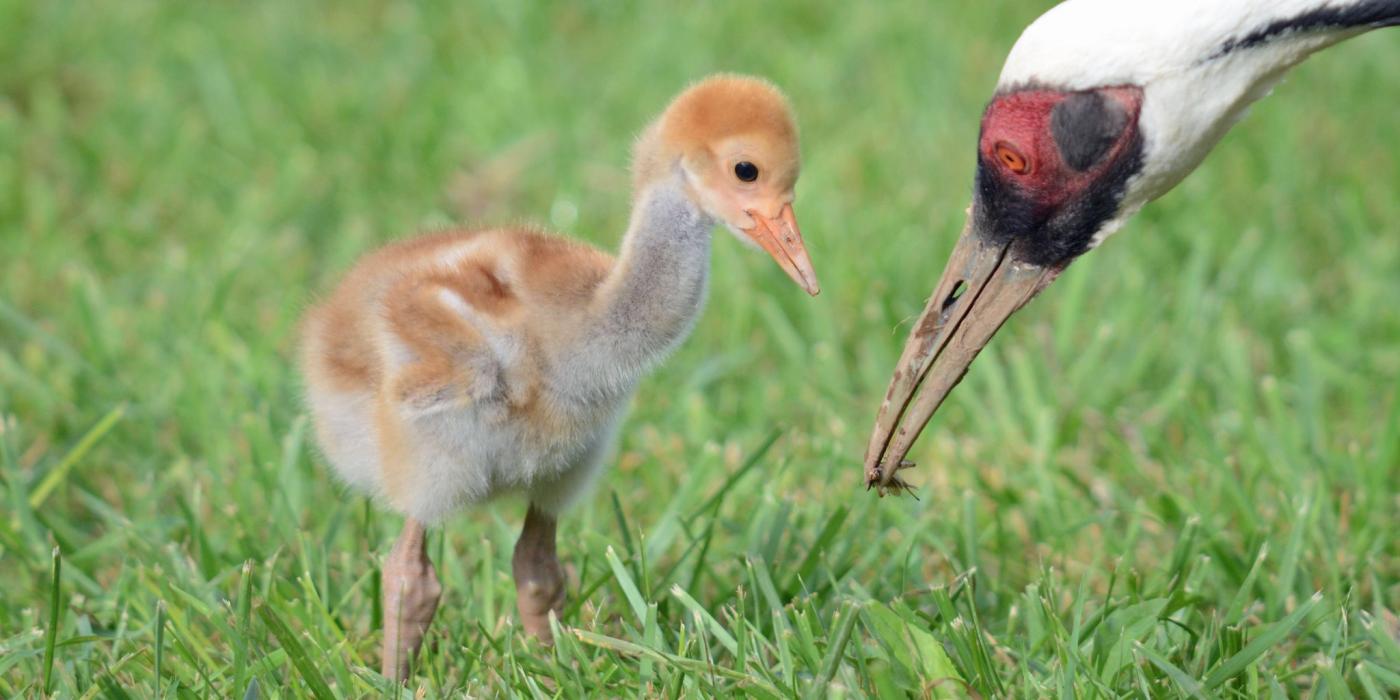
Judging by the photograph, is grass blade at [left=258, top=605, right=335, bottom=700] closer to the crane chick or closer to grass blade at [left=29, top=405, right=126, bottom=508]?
the crane chick

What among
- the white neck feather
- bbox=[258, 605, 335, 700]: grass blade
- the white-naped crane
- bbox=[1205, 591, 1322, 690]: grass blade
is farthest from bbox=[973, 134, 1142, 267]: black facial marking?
bbox=[258, 605, 335, 700]: grass blade

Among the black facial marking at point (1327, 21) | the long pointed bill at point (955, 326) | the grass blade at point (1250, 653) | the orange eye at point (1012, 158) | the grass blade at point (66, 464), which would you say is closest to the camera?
the grass blade at point (1250, 653)

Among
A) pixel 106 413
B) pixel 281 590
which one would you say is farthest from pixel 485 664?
pixel 106 413

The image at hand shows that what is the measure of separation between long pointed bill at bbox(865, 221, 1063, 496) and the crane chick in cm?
37

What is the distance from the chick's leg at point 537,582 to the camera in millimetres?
3312

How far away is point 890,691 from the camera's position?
2.83 m

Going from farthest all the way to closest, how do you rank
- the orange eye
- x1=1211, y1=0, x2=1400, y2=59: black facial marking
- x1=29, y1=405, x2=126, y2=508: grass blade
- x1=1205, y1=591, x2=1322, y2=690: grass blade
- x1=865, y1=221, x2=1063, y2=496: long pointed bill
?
x1=29, y1=405, x2=126, y2=508: grass blade → x1=865, y1=221, x2=1063, y2=496: long pointed bill → the orange eye → x1=1211, y1=0, x2=1400, y2=59: black facial marking → x1=1205, y1=591, x2=1322, y2=690: grass blade

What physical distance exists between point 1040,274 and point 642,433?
149cm

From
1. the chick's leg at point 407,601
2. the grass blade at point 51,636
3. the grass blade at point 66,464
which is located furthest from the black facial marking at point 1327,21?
the grass blade at point 66,464

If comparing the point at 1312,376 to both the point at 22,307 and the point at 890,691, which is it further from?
the point at 22,307

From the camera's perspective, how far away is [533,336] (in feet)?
10.4

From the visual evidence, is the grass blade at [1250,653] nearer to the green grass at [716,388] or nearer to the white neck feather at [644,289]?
the green grass at [716,388]

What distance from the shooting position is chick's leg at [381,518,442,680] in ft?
10.3

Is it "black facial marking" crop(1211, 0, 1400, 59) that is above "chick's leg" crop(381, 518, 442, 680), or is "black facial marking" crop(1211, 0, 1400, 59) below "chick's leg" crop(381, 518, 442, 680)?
above
